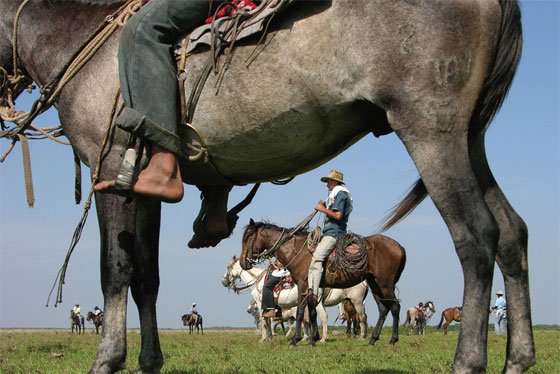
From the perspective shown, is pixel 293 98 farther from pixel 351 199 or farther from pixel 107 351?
pixel 351 199

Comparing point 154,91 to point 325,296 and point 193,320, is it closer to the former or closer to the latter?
point 325,296

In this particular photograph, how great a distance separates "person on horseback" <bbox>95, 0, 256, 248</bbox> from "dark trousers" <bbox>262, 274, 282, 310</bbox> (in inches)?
571

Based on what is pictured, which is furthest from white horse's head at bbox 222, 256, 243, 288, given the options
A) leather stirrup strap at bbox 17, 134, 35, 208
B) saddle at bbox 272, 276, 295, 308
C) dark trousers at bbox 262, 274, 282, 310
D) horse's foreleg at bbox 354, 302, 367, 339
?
leather stirrup strap at bbox 17, 134, 35, 208

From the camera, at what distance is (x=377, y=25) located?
3.35 metres

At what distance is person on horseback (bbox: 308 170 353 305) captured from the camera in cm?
1284

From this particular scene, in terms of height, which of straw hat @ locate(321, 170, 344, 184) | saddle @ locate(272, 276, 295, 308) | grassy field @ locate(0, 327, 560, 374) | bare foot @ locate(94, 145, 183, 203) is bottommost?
grassy field @ locate(0, 327, 560, 374)

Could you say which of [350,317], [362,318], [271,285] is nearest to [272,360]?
[271,285]

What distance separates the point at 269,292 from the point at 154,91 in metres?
14.9

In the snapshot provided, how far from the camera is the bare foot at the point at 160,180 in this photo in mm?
3695

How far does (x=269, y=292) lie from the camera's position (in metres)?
18.2

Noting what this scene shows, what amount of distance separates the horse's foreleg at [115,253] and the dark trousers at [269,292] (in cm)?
1412

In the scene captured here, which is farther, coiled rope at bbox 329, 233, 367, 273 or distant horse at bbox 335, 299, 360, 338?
distant horse at bbox 335, 299, 360, 338

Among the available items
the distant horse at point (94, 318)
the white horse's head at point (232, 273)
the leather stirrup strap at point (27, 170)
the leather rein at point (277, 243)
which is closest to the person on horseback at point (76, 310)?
the distant horse at point (94, 318)

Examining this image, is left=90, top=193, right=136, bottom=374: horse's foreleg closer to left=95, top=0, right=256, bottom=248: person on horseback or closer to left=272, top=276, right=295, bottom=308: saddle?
left=95, top=0, right=256, bottom=248: person on horseback
